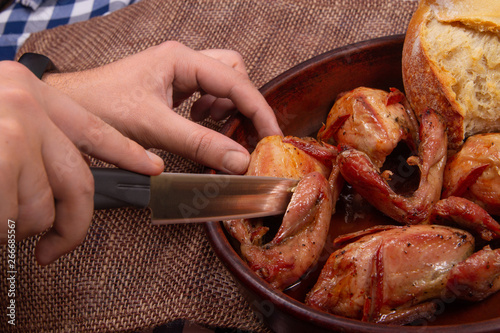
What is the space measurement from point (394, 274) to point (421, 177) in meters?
0.30

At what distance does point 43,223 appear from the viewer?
85 cm

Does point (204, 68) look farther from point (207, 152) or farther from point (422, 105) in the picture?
point (422, 105)

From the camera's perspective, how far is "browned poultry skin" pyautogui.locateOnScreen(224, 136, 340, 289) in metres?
1.05

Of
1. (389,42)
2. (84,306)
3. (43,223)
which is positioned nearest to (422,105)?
(389,42)

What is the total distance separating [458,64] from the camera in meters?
1.25

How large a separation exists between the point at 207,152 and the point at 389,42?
713 millimetres

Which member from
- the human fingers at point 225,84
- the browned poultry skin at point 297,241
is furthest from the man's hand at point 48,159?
the human fingers at point 225,84

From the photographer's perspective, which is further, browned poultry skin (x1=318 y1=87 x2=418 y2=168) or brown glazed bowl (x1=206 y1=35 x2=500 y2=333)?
brown glazed bowl (x1=206 y1=35 x2=500 y2=333)

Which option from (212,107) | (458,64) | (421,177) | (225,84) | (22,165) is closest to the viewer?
(22,165)

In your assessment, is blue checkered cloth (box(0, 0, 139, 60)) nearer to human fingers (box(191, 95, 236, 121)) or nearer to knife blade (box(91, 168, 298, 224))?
human fingers (box(191, 95, 236, 121))

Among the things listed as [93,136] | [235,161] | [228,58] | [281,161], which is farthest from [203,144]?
[228,58]

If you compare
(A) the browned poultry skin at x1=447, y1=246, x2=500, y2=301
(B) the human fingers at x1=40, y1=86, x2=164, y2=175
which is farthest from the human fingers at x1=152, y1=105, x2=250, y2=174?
(A) the browned poultry skin at x1=447, y1=246, x2=500, y2=301

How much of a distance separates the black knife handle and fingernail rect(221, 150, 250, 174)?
0.94 feet

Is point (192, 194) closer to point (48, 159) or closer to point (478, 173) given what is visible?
point (48, 159)
